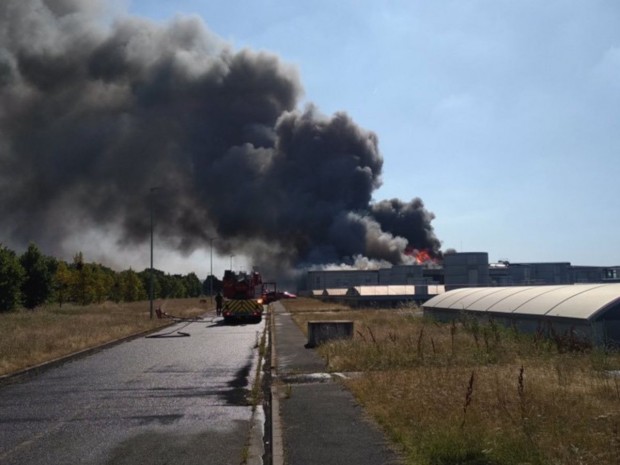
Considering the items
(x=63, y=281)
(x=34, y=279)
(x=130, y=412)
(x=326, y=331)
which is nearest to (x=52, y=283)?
(x=34, y=279)

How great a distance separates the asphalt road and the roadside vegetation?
7.14ft

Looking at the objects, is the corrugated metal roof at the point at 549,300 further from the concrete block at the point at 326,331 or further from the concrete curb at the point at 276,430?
the concrete curb at the point at 276,430

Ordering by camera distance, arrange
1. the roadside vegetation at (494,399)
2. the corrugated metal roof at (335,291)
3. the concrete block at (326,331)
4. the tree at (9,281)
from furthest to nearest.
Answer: the corrugated metal roof at (335,291) → the tree at (9,281) → the concrete block at (326,331) → the roadside vegetation at (494,399)

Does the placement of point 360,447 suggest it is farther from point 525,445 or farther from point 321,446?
point 525,445

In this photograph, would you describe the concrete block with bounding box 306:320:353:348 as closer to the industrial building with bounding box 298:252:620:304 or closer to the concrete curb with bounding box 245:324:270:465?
the concrete curb with bounding box 245:324:270:465

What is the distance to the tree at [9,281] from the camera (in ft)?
155

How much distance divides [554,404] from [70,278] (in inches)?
2486

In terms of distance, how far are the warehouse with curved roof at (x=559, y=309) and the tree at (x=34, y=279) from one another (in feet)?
129

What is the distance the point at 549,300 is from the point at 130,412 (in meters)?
13.6

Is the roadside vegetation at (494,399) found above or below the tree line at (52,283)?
below

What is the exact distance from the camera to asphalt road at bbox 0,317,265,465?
25.7 ft

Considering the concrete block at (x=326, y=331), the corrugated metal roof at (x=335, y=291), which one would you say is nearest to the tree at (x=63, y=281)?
the corrugated metal roof at (x=335, y=291)

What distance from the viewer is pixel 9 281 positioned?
4800cm

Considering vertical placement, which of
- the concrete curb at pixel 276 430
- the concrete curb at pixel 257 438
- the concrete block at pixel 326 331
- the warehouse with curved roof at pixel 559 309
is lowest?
the concrete curb at pixel 257 438
